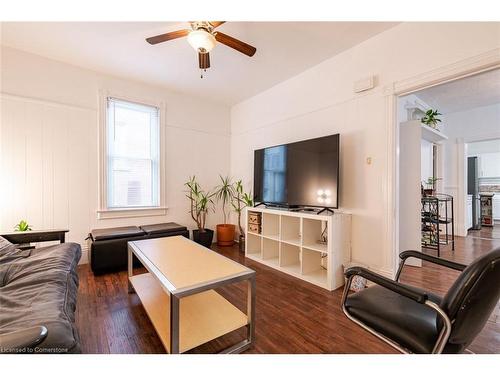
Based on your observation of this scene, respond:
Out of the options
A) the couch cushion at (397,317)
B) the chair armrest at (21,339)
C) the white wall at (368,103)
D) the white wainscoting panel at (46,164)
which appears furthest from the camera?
the white wainscoting panel at (46,164)

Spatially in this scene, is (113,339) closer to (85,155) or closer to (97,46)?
(85,155)

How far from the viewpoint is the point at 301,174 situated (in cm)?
282

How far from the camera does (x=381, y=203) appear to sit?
2322 millimetres

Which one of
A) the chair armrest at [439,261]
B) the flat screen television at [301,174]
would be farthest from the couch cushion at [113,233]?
the chair armrest at [439,261]

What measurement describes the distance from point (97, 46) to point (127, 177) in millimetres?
1671

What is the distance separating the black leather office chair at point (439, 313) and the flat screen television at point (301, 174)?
1.40 m

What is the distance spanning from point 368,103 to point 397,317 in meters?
2.08

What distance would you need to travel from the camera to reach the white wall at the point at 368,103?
6.31 feet

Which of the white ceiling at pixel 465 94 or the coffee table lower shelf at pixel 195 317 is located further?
the white ceiling at pixel 465 94

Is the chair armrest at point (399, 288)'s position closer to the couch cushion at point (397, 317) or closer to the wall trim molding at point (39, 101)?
the couch cushion at point (397, 317)

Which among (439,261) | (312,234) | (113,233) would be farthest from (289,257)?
(113,233)

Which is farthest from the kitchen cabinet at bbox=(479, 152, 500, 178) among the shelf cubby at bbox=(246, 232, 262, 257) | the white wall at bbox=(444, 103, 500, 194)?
the shelf cubby at bbox=(246, 232, 262, 257)

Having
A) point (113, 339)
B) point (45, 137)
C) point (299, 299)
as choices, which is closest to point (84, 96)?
point (45, 137)

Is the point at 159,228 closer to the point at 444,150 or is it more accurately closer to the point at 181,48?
the point at 181,48
